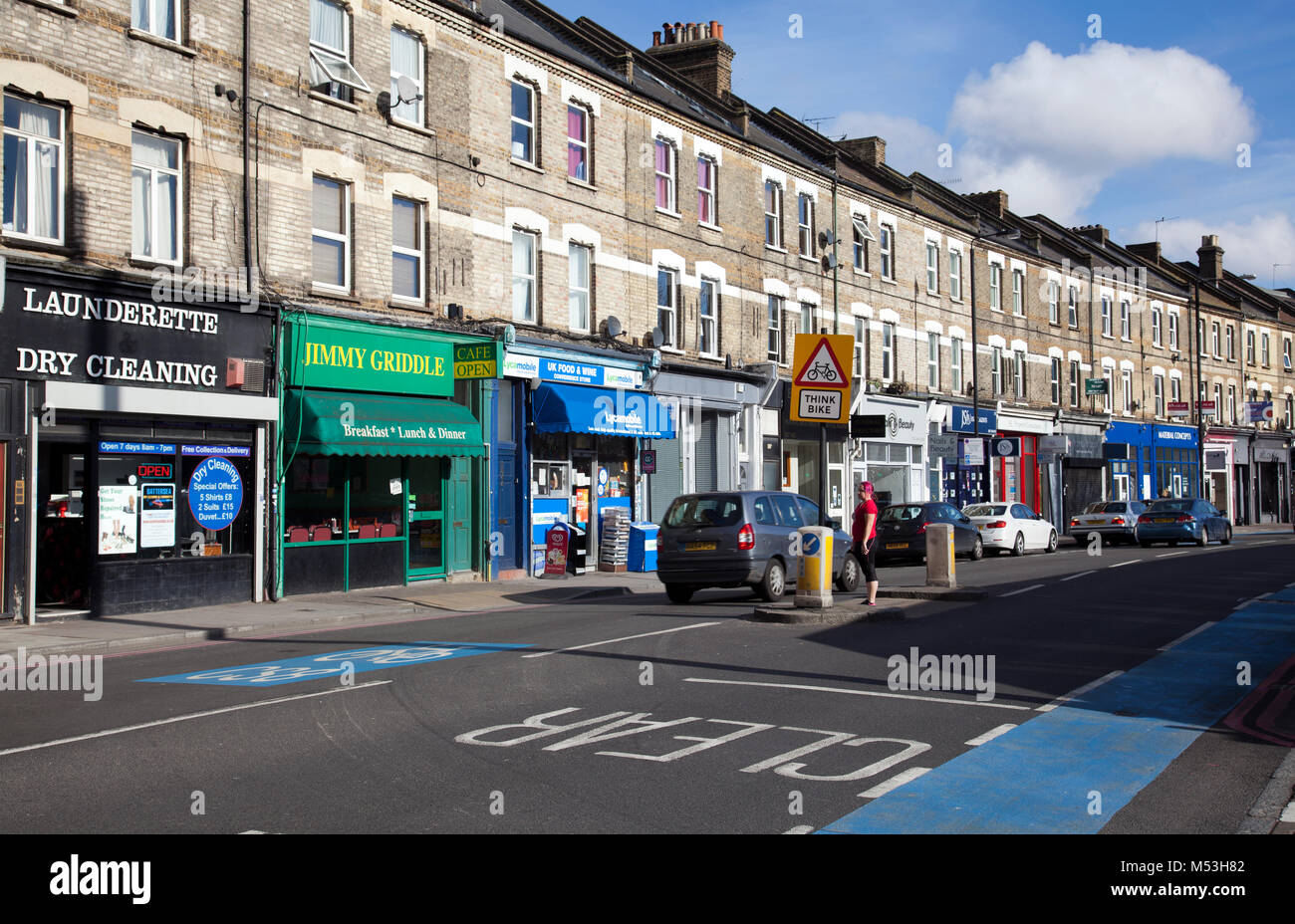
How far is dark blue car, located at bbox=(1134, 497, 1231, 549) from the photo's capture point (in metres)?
35.2

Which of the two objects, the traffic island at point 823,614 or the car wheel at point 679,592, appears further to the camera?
the car wheel at point 679,592

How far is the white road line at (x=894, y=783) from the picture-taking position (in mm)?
6500

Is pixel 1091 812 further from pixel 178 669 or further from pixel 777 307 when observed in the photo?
pixel 777 307

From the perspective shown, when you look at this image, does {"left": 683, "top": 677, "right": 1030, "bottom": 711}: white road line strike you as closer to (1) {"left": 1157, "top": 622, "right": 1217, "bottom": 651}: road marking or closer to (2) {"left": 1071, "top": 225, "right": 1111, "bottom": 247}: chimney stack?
(1) {"left": 1157, "top": 622, "right": 1217, "bottom": 651}: road marking

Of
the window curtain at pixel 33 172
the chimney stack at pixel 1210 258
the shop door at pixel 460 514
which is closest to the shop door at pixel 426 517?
the shop door at pixel 460 514

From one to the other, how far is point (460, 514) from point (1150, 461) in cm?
4372

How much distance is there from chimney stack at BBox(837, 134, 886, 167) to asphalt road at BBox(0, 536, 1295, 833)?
30979mm

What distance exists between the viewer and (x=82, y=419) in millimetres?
15852

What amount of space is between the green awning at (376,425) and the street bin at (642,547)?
191 inches

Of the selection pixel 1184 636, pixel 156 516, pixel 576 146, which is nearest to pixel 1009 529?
pixel 576 146

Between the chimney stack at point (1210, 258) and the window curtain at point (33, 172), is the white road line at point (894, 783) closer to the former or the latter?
the window curtain at point (33, 172)

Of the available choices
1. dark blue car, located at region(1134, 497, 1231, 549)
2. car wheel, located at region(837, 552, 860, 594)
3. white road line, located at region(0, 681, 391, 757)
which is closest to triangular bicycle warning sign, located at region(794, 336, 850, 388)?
car wheel, located at region(837, 552, 860, 594)

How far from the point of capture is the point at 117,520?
1628 cm
